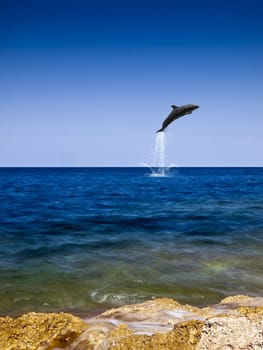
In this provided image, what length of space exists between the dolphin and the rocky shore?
33.7 feet

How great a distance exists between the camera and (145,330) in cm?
398

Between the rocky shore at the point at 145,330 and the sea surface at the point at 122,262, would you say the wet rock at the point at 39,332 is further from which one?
the sea surface at the point at 122,262

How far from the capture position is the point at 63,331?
392 centimetres

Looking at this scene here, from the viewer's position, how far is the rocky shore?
2975mm

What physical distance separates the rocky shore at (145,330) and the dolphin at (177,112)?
33.7ft

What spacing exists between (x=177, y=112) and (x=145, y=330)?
465 inches

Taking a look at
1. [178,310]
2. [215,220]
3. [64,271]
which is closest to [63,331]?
[178,310]

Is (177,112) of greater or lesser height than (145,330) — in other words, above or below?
above

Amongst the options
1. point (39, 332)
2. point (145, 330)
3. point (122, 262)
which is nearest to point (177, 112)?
point (122, 262)

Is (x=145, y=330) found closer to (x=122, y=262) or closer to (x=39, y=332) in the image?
(x=39, y=332)

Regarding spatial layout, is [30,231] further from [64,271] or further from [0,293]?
[0,293]

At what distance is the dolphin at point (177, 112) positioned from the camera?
13.9m

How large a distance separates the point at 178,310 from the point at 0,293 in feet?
14.0

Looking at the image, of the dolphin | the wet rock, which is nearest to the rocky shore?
the wet rock
